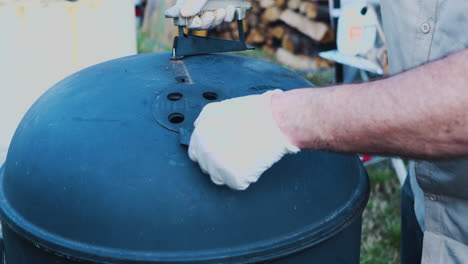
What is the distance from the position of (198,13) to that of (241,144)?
605 mm

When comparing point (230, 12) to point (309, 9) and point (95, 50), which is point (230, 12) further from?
point (309, 9)

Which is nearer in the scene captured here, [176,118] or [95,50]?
[176,118]

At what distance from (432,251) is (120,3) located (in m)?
2.42

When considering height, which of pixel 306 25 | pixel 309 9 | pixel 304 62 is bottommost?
pixel 304 62

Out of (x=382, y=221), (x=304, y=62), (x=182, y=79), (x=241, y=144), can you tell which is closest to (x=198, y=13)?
(x=182, y=79)

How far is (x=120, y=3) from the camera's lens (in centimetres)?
316

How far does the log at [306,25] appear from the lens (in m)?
5.43

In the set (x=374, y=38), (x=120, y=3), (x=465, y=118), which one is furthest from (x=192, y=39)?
(x=374, y=38)

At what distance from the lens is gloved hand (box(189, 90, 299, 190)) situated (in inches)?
46.1

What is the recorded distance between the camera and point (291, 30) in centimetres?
597

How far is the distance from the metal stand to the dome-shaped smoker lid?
0.16m

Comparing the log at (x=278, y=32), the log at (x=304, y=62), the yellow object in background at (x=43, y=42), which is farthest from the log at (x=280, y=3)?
the yellow object in background at (x=43, y=42)

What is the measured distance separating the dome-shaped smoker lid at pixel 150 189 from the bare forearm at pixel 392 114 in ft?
0.70

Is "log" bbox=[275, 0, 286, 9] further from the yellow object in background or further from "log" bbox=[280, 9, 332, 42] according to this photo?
the yellow object in background
